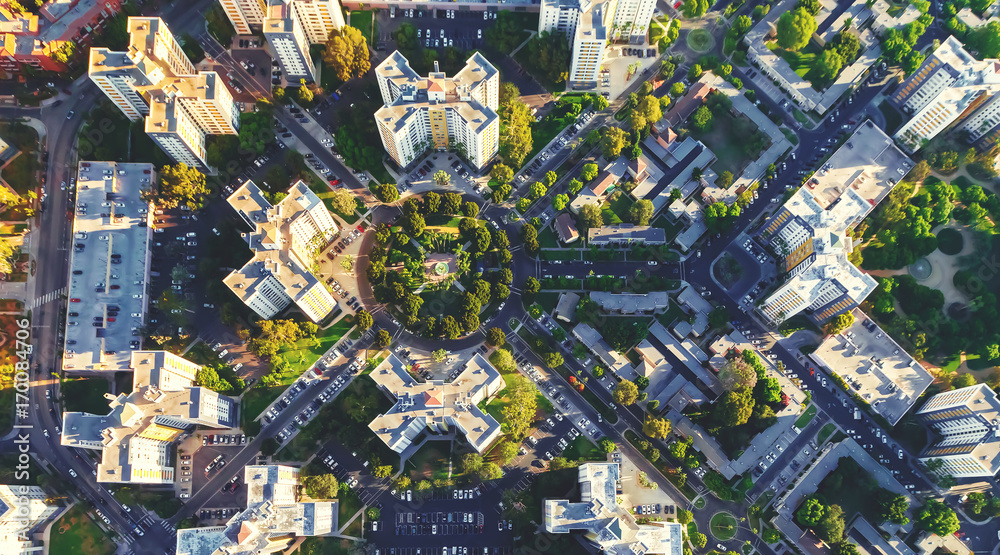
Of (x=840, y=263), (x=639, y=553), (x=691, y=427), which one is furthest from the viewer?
(x=691, y=427)

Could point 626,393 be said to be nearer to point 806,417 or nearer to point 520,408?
point 520,408

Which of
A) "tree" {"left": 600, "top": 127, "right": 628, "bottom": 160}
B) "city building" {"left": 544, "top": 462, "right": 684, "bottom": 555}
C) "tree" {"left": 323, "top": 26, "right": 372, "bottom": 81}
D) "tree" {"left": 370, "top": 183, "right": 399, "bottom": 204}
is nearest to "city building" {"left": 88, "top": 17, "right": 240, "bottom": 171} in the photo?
"tree" {"left": 323, "top": 26, "right": 372, "bottom": 81}

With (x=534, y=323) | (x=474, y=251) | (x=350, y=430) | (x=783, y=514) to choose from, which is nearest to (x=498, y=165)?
(x=474, y=251)

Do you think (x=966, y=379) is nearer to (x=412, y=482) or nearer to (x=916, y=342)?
(x=916, y=342)

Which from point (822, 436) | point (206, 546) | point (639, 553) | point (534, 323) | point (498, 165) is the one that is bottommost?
point (639, 553)

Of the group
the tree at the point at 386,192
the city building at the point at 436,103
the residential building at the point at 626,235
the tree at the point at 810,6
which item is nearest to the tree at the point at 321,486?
the tree at the point at 386,192

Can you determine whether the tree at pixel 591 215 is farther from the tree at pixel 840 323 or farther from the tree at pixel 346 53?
the tree at pixel 346 53
